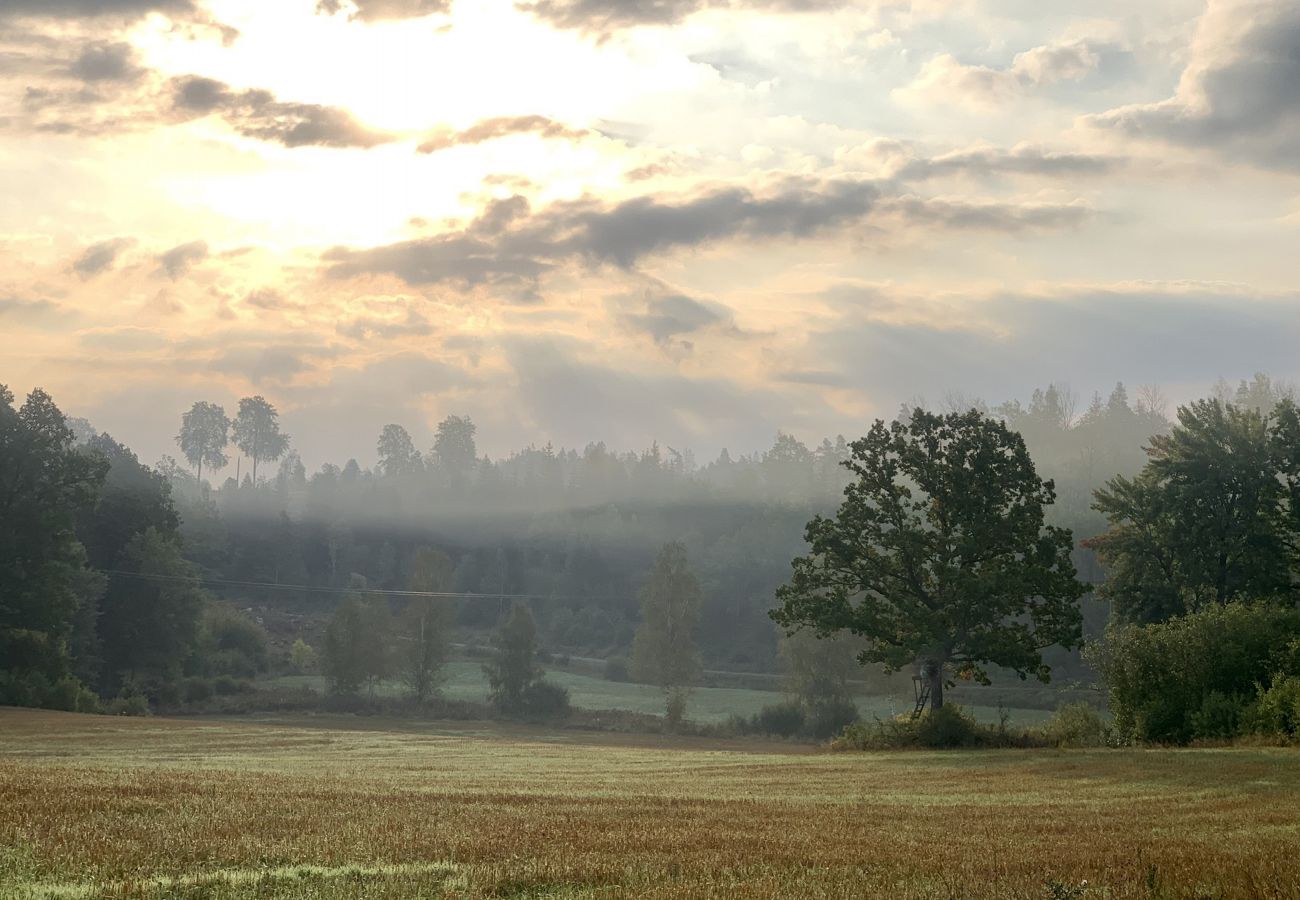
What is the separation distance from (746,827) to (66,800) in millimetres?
10286

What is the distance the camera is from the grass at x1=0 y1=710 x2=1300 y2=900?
11.8m

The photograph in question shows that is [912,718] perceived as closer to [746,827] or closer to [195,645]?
[746,827]

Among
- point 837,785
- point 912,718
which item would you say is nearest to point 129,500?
point 912,718

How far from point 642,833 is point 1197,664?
124 ft

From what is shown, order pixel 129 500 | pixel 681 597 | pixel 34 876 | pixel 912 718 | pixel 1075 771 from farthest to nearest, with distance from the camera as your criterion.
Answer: pixel 681 597 < pixel 129 500 < pixel 912 718 < pixel 1075 771 < pixel 34 876

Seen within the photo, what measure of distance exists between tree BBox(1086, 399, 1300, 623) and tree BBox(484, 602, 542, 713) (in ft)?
205

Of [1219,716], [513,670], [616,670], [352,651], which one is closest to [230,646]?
[352,651]

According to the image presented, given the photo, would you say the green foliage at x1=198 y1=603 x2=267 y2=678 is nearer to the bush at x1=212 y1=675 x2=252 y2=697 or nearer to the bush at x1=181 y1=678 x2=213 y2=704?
the bush at x1=212 y1=675 x2=252 y2=697

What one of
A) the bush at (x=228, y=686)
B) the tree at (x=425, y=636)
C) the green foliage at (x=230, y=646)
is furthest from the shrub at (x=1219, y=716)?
the green foliage at (x=230, y=646)

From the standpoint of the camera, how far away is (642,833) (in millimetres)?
16594

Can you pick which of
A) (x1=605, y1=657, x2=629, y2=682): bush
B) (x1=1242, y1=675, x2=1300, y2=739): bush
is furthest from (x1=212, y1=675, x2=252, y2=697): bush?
(x1=1242, y1=675, x2=1300, y2=739): bush

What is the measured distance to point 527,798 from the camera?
939 inches

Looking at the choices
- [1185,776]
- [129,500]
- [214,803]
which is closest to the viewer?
[214,803]

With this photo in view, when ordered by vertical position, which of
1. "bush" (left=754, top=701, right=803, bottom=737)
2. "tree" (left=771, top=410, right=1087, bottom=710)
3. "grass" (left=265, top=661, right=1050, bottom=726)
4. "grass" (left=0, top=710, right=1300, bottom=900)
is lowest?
"grass" (left=265, top=661, right=1050, bottom=726)
